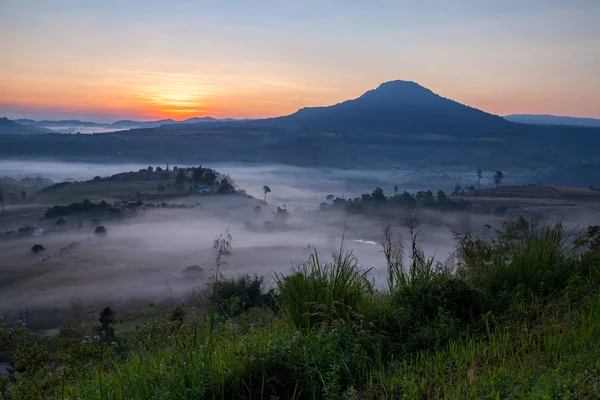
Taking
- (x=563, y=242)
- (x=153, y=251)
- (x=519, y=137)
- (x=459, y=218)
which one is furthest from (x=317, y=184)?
(x=563, y=242)

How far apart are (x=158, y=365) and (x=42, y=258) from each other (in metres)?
83.4

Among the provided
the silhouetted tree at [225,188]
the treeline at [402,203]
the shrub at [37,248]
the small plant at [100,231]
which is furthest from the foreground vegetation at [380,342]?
the silhouetted tree at [225,188]

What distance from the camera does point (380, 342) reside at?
15.8ft

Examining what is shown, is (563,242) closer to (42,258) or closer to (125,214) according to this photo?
(42,258)

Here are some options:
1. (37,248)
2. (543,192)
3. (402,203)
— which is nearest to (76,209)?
(37,248)

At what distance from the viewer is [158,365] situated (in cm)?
436

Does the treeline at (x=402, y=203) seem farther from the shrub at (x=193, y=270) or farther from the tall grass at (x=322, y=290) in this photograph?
the tall grass at (x=322, y=290)

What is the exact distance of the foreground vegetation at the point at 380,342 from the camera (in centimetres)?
389

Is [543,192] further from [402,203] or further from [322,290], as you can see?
[322,290]

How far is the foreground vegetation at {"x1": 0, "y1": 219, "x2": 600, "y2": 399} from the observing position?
389 cm

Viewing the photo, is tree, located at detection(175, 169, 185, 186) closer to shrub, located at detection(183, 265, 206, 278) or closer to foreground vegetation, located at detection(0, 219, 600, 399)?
shrub, located at detection(183, 265, 206, 278)

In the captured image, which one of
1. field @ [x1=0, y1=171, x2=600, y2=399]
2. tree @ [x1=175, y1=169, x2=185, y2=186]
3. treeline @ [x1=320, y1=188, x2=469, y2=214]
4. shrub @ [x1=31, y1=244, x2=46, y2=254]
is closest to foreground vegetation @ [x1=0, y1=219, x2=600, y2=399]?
field @ [x1=0, y1=171, x2=600, y2=399]

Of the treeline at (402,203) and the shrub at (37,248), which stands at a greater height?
the treeline at (402,203)

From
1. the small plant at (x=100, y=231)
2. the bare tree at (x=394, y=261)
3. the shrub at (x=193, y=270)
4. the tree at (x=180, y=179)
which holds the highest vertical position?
the bare tree at (x=394, y=261)
